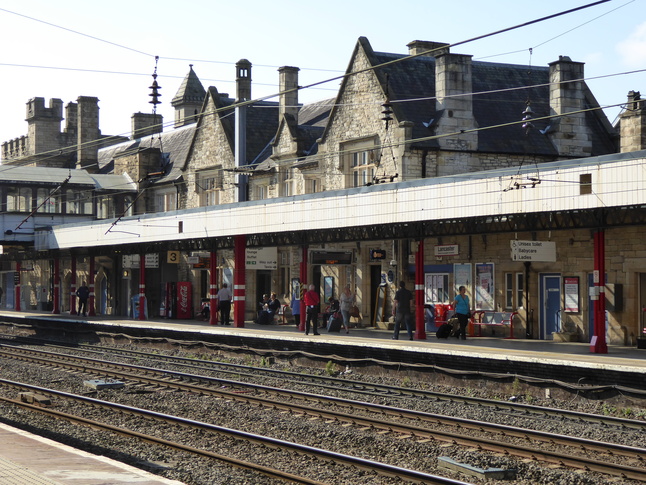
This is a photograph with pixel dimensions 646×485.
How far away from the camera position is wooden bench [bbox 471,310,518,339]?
28.4 meters

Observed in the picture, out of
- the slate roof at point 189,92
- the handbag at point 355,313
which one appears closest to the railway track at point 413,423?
the handbag at point 355,313

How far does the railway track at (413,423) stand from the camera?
38.6 feet

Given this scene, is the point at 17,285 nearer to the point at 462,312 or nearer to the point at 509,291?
the point at 509,291

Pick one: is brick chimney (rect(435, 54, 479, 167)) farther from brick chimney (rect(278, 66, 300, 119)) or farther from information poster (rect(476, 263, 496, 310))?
brick chimney (rect(278, 66, 300, 119))

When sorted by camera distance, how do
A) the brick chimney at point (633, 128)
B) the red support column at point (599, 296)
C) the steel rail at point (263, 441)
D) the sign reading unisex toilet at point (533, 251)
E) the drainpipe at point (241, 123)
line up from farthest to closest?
1. the drainpipe at point (241, 123)
2. the brick chimney at point (633, 128)
3. the sign reading unisex toilet at point (533, 251)
4. the red support column at point (599, 296)
5. the steel rail at point (263, 441)

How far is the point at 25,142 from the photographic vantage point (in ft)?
227

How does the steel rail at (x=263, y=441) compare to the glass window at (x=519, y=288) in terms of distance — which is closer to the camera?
the steel rail at (x=263, y=441)

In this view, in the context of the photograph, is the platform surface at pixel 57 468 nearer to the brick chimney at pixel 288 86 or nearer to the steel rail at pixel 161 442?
the steel rail at pixel 161 442

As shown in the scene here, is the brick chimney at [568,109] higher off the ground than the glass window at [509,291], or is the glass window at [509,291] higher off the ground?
the brick chimney at [568,109]

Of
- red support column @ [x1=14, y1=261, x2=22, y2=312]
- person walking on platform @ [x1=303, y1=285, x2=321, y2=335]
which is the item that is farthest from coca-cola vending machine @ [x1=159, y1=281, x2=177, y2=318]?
person walking on platform @ [x1=303, y1=285, x2=321, y2=335]

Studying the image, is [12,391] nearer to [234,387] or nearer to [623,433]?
[234,387]

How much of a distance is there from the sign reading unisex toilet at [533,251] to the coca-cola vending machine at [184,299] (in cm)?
1973

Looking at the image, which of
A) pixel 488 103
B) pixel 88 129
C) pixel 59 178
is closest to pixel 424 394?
pixel 488 103

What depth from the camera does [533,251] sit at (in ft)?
83.3
